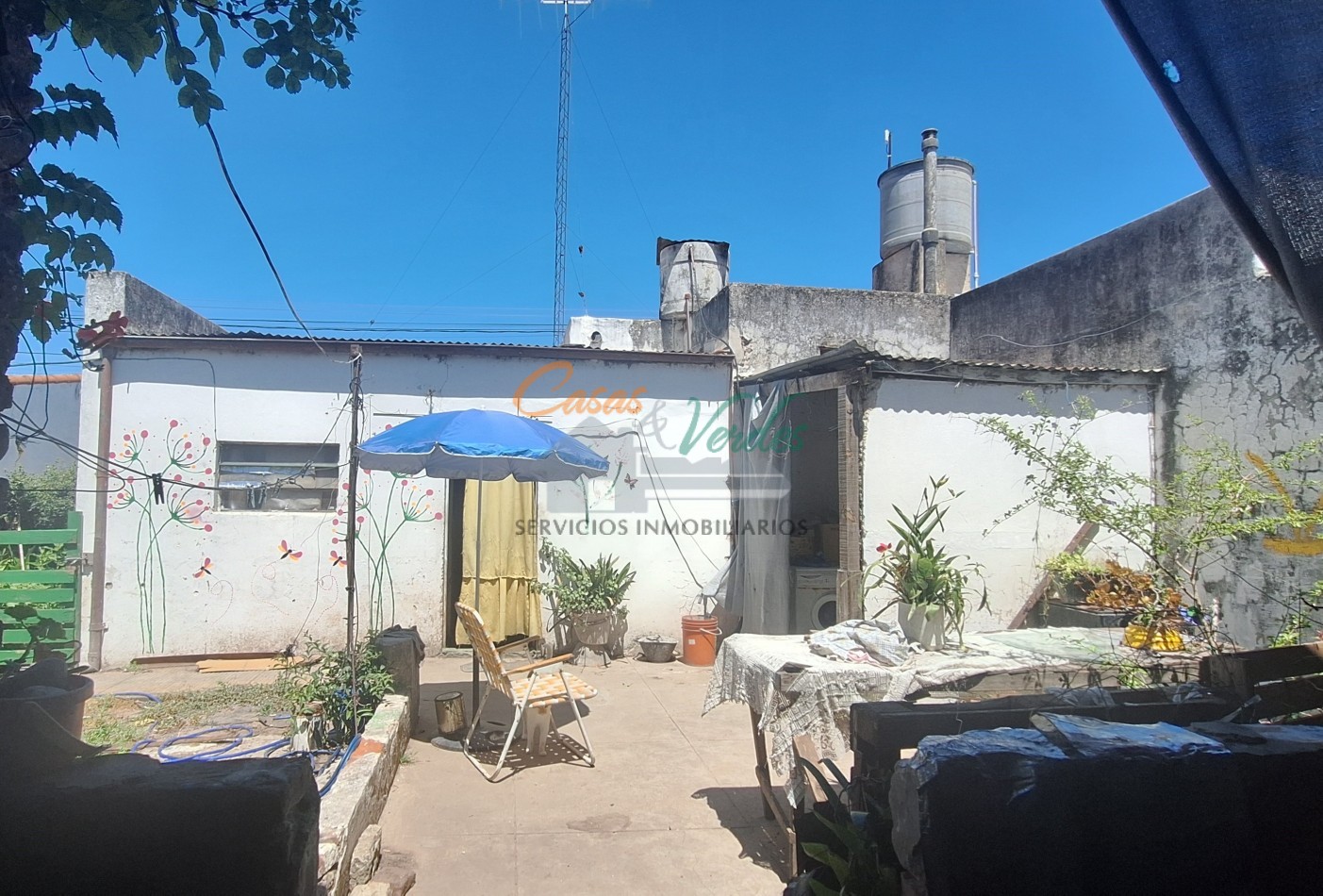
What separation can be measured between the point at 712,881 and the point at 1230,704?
229 cm

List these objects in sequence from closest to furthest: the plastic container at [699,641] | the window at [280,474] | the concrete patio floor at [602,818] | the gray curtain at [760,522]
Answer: the concrete patio floor at [602,818]
the window at [280,474]
the plastic container at [699,641]
the gray curtain at [760,522]

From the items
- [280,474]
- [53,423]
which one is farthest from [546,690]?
[53,423]

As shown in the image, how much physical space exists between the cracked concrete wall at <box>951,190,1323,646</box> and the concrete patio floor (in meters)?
4.40

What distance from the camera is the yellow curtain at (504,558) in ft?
25.3

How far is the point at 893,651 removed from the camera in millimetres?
3674

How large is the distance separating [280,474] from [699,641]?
4.50 m

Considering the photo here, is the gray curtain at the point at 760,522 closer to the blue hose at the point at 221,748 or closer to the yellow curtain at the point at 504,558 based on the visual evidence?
the yellow curtain at the point at 504,558

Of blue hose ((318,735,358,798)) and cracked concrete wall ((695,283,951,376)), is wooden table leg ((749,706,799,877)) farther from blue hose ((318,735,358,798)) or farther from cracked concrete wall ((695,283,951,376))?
cracked concrete wall ((695,283,951,376))

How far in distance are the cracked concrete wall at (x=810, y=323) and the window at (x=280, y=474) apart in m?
4.67

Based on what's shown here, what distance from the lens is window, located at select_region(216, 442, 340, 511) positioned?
7.48 metres

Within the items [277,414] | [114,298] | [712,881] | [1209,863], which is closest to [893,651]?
A: [712,881]

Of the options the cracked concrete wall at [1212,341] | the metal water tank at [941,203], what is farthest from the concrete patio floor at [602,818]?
the metal water tank at [941,203]

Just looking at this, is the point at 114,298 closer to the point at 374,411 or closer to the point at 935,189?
the point at 374,411

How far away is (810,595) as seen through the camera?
8422mm
